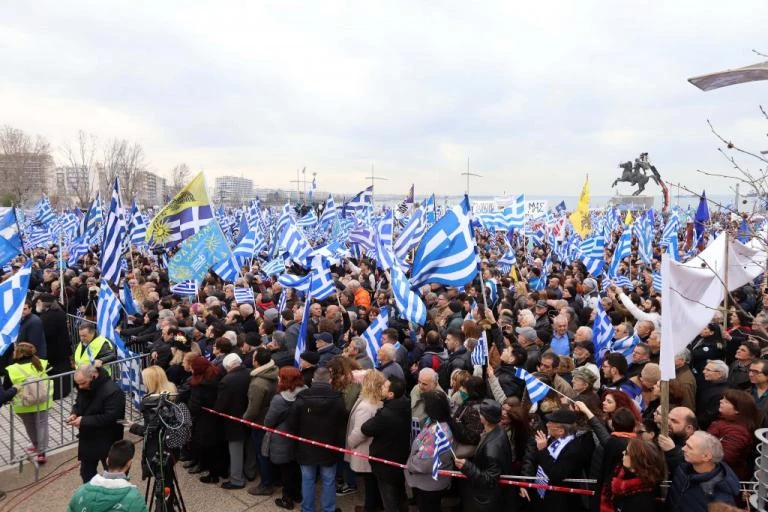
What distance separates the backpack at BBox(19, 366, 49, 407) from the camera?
6626mm

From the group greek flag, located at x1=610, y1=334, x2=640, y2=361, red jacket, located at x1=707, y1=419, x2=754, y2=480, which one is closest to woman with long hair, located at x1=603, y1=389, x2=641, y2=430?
red jacket, located at x1=707, y1=419, x2=754, y2=480

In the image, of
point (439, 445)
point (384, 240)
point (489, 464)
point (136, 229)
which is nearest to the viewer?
point (489, 464)

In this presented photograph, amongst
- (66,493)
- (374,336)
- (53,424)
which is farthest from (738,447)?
(53,424)

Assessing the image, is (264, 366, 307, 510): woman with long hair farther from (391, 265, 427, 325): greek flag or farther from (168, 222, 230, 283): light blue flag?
(168, 222, 230, 283): light blue flag

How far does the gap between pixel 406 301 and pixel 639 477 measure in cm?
488

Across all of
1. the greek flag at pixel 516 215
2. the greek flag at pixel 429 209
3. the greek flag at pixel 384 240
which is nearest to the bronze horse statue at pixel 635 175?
the greek flag at pixel 429 209

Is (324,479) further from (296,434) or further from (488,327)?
(488,327)

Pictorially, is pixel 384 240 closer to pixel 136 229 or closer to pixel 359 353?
pixel 359 353

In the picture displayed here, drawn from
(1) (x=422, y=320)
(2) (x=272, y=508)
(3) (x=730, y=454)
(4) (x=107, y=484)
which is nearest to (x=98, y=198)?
(1) (x=422, y=320)

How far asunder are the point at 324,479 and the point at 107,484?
264cm

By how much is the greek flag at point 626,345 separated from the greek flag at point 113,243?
30.2ft

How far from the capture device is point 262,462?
6566 millimetres

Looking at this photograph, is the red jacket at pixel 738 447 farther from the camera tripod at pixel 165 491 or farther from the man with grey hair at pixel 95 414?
the man with grey hair at pixel 95 414

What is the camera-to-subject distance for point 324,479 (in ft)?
19.5
